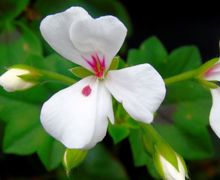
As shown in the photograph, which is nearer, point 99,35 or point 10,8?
point 99,35

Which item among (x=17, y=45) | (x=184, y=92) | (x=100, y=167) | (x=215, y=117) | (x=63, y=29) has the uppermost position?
(x=63, y=29)

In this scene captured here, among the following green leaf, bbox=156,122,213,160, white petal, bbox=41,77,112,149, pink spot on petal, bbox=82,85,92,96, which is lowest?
green leaf, bbox=156,122,213,160

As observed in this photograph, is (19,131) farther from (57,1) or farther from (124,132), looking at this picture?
(57,1)

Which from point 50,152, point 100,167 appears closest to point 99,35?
point 50,152

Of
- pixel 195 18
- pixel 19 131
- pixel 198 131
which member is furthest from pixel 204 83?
pixel 195 18

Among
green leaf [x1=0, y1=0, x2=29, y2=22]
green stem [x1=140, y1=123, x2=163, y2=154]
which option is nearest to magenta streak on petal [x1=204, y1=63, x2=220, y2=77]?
green stem [x1=140, y1=123, x2=163, y2=154]

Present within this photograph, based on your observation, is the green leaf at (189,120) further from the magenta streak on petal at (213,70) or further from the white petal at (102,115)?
the white petal at (102,115)

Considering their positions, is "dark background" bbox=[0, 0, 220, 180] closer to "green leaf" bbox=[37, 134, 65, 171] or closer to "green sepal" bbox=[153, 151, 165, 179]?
"green leaf" bbox=[37, 134, 65, 171]

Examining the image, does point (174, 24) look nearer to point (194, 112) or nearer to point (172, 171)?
point (194, 112)
